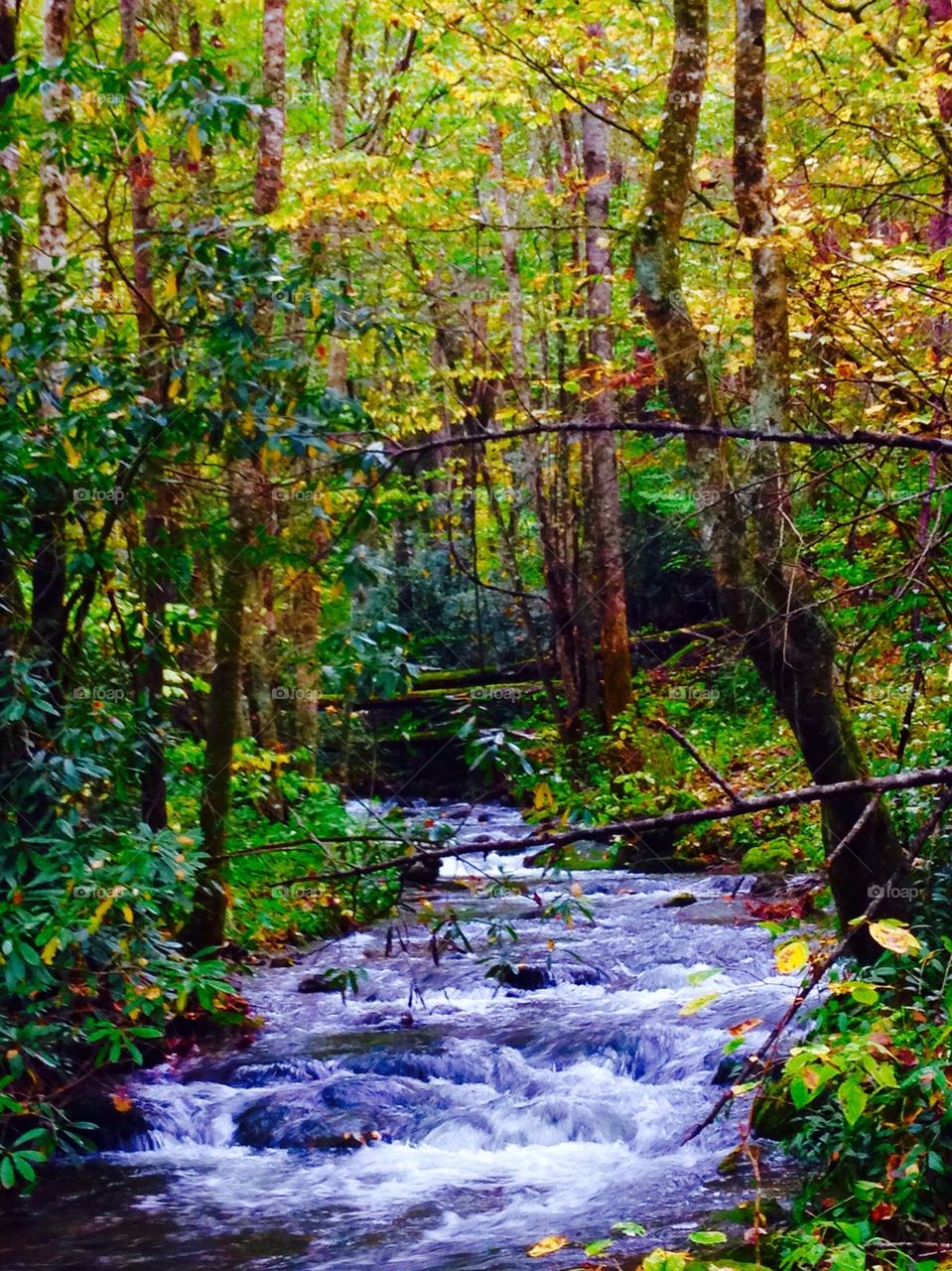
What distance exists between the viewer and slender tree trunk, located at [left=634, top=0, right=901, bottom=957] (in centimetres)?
586

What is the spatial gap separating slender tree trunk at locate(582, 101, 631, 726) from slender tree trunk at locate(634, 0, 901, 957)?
6329 millimetres

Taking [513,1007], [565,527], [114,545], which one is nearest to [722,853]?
[513,1007]

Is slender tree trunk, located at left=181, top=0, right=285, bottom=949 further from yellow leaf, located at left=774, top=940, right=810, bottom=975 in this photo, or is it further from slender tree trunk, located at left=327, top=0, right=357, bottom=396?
yellow leaf, located at left=774, top=940, right=810, bottom=975

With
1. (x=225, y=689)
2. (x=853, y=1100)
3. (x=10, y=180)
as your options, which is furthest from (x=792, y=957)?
(x=10, y=180)

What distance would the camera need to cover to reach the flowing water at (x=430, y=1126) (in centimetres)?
600

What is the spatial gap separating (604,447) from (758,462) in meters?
10.1

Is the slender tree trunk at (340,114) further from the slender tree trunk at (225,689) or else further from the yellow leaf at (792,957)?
the yellow leaf at (792,957)

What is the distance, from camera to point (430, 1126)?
7.45 metres

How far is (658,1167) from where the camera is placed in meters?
6.75

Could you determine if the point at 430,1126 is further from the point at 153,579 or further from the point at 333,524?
the point at 333,524

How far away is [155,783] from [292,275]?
3271 mm

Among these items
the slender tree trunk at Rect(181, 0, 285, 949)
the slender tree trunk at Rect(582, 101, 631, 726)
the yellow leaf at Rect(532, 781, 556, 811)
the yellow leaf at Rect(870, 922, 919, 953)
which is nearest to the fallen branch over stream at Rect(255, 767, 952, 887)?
the yellow leaf at Rect(870, 922, 919, 953)

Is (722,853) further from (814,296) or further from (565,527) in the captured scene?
(814,296)

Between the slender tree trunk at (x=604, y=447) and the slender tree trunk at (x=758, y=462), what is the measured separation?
20.8 feet
